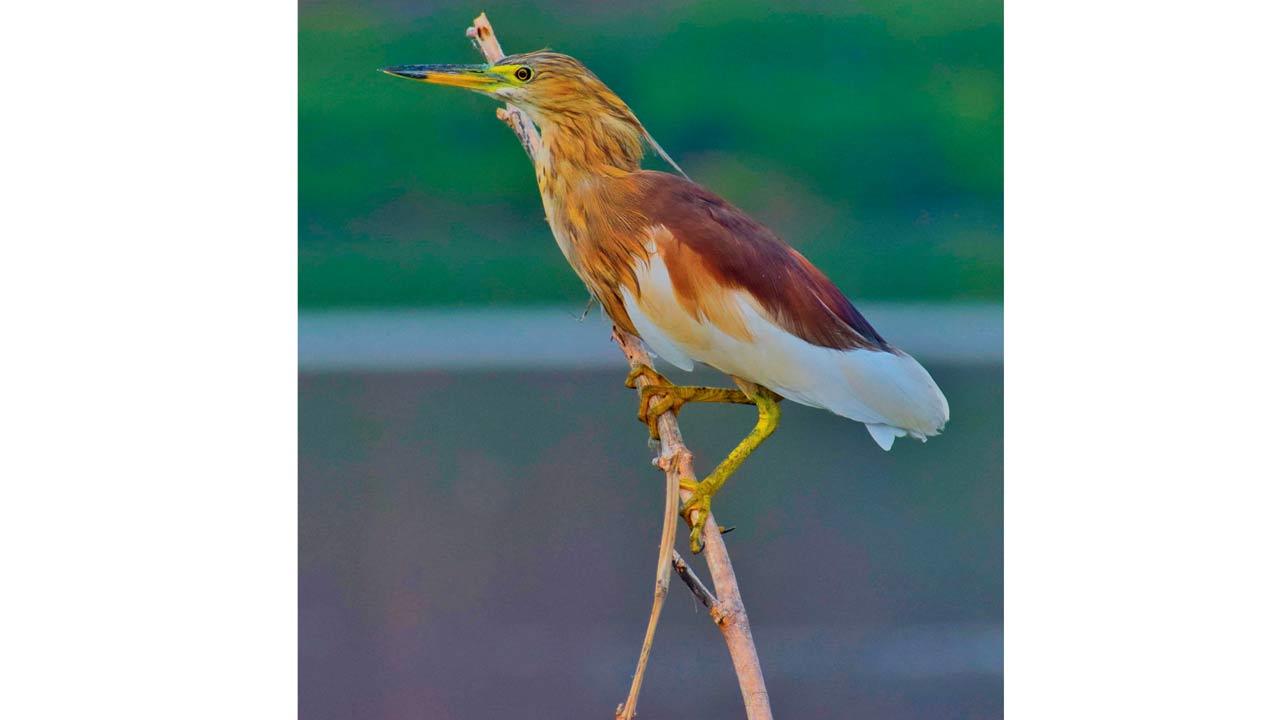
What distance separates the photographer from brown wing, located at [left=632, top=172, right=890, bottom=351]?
175 cm

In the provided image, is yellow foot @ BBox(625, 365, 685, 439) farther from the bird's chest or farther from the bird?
the bird's chest

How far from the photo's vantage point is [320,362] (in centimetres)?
195

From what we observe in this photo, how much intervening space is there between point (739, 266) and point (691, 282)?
76 mm

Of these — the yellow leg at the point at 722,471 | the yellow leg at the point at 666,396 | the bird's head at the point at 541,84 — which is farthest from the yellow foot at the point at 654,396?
the bird's head at the point at 541,84

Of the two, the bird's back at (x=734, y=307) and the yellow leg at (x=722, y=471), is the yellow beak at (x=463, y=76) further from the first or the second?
the yellow leg at (x=722, y=471)

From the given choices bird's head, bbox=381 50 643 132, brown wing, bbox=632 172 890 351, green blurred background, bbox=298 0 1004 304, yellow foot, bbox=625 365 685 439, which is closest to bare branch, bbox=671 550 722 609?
yellow foot, bbox=625 365 685 439

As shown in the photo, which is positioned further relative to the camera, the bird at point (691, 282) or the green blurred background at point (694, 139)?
the green blurred background at point (694, 139)

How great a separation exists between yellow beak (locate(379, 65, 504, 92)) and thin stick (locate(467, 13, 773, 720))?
0.14 feet

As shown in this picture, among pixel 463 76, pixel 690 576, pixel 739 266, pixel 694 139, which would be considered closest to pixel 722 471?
pixel 690 576

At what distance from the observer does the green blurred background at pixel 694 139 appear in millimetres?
1935

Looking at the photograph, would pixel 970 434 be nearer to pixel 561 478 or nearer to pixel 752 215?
pixel 752 215

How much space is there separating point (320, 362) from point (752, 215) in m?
0.68

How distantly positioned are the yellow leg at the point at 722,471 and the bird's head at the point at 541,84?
455 mm

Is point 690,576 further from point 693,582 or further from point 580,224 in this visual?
point 580,224
